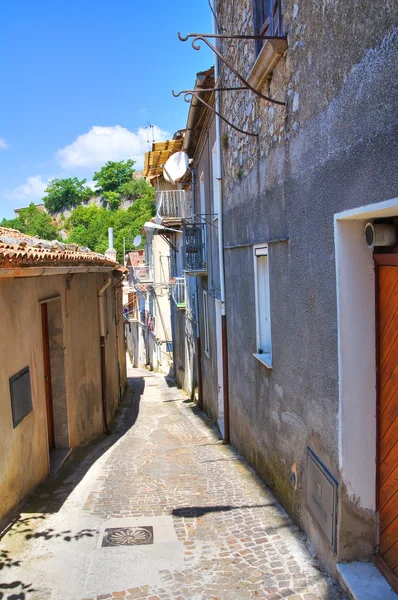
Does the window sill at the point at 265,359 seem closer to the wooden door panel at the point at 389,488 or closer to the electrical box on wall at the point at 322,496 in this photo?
the electrical box on wall at the point at 322,496

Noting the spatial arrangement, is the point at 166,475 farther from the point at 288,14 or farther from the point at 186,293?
the point at 186,293

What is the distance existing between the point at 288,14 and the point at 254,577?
4.50 metres

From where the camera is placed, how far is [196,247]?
1162 cm

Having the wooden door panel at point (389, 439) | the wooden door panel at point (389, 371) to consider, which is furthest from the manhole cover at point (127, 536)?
the wooden door panel at point (389, 371)

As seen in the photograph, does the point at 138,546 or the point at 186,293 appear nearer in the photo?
the point at 138,546

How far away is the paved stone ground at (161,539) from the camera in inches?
155

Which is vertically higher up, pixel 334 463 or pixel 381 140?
pixel 381 140

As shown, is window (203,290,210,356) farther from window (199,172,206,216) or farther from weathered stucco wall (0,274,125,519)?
weathered stucco wall (0,274,125,519)

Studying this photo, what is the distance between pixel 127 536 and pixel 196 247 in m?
7.53

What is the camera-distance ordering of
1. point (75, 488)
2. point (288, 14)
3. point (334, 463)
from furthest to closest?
1. point (75, 488)
2. point (288, 14)
3. point (334, 463)

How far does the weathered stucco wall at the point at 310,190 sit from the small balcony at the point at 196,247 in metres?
4.62

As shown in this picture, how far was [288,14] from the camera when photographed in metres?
4.45

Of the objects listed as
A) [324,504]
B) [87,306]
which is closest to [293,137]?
[324,504]

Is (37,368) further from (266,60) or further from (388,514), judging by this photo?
(388,514)
